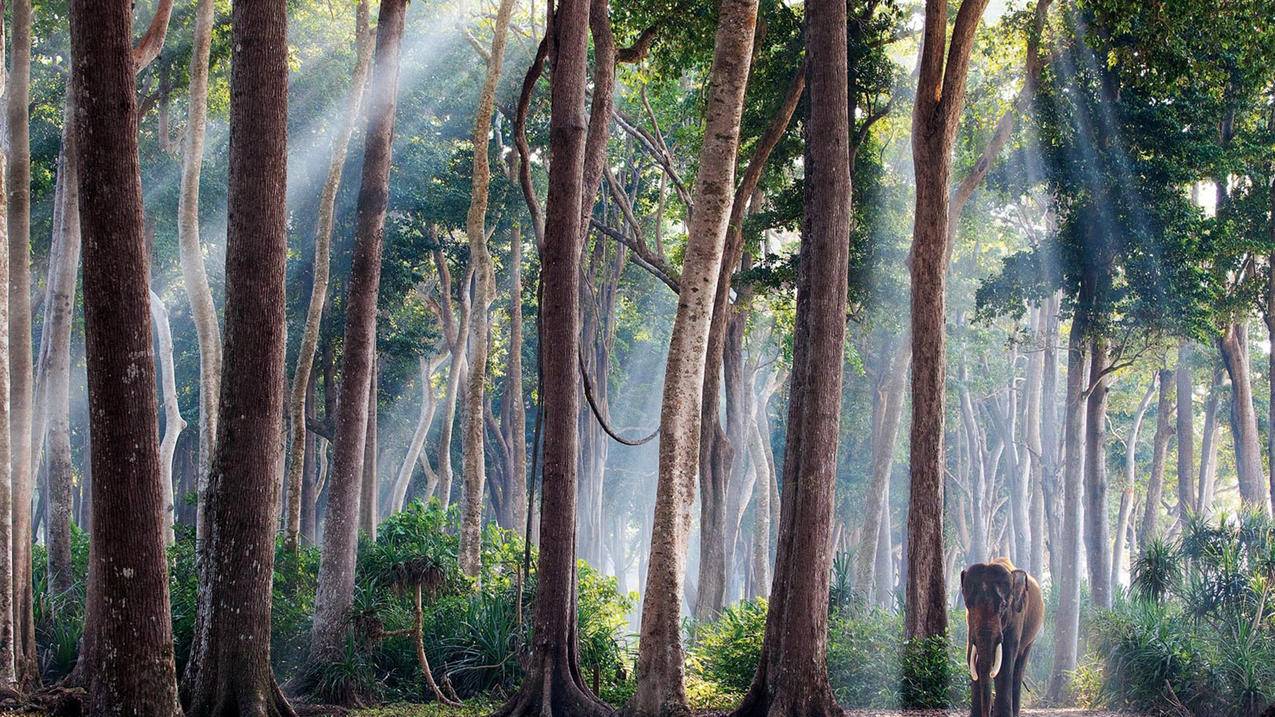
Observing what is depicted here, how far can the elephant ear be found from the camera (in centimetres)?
1120

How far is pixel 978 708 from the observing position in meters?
11.2

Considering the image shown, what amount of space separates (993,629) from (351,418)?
23.5 feet

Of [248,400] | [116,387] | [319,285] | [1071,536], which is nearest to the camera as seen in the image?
[116,387]

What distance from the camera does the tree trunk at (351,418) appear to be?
43.7 ft

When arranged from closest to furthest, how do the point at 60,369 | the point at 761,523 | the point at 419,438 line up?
the point at 60,369 → the point at 761,523 → the point at 419,438

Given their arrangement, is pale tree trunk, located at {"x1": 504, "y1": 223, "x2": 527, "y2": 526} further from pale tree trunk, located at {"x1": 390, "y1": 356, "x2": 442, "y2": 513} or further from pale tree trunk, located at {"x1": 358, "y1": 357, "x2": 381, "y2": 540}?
pale tree trunk, located at {"x1": 358, "y1": 357, "x2": 381, "y2": 540}

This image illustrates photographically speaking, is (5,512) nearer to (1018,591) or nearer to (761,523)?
(1018,591)

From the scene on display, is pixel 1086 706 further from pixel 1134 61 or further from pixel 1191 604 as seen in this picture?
pixel 1134 61

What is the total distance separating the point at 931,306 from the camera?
49.4 feet

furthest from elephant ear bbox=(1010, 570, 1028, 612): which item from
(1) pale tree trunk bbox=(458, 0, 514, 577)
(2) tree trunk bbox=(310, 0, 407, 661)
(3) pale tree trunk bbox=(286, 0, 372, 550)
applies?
(3) pale tree trunk bbox=(286, 0, 372, 550)

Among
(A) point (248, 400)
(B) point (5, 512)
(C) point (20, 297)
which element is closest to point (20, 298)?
(C) point (20, 297)

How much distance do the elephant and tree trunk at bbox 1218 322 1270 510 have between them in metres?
13.8

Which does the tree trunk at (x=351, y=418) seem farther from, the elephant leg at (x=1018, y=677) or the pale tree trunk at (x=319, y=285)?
the elephant leg at (x=1018, y=677)

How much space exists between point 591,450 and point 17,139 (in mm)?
22435
